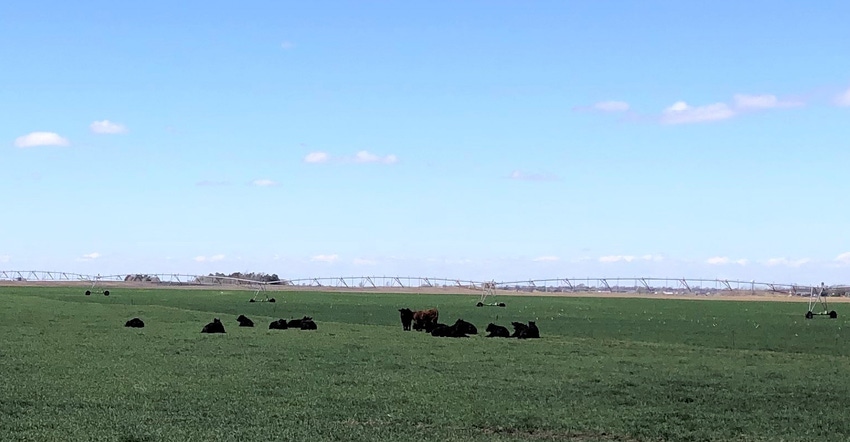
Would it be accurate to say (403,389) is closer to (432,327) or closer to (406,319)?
(432,327)

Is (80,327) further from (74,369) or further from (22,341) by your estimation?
(74,369)

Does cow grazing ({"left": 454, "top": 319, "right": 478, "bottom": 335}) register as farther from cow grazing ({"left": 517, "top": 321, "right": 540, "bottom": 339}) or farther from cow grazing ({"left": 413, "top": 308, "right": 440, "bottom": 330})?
cow grazing ({"left": 413, "top": 308, "right": 440, "bottom": 330})

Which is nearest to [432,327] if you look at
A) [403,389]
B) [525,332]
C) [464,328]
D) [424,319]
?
[464,328]

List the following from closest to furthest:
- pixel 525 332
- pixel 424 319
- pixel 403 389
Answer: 1. pixel 403 389
2. pixel 525 332
3. pixel 424 319

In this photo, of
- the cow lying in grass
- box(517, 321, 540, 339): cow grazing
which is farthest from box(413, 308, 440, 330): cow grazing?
box(517, 321, 540, 339): cow grazing

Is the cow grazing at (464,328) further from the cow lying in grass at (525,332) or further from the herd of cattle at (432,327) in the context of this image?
the cow lying in grass at (525,332)

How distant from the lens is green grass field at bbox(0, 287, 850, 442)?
31.0 feet

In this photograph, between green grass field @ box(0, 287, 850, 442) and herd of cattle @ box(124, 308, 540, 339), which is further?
herd of cattle @ box(124, 308, 540, 339)

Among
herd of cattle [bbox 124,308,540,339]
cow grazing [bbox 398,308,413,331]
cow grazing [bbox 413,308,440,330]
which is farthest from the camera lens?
cow grazing [bbox 398,308,413,331]

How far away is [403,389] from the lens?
12070mm

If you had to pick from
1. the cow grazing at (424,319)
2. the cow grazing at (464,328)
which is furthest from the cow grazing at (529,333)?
the cow grazing at (424,319)

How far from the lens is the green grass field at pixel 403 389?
944 cm

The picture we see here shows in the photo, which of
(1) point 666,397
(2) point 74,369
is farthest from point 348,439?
(2) point 74,369

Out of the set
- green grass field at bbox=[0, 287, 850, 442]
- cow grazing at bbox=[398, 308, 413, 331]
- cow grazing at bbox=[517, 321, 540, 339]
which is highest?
cow grazing at bbox=[398, 308, 413, 331]
